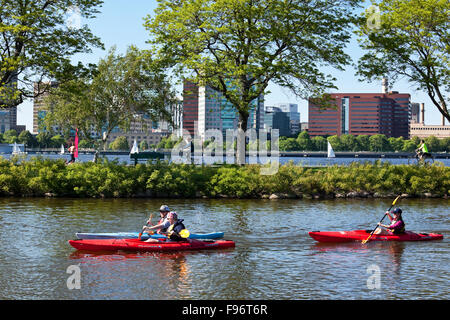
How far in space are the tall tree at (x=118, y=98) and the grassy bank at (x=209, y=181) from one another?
12.3 metres

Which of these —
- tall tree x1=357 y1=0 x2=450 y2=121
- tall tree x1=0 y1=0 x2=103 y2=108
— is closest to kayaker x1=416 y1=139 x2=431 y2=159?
tall tree x1=357 y1=0 x2=450 y2=121

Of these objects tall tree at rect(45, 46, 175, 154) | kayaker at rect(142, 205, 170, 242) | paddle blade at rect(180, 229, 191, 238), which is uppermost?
tall tree at rect(45, 46, 175, 154)

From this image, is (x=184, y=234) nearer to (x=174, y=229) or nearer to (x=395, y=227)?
(x=174, y=229)

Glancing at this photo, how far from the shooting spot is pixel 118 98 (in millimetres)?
49406

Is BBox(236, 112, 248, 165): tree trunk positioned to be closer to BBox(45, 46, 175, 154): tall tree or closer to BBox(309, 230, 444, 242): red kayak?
BBox(45, 46, 175, 154): tall tree

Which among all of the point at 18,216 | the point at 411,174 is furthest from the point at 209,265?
the point at 411,174

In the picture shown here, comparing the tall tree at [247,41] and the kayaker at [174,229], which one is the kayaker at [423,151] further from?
the kayaker at [174,229]

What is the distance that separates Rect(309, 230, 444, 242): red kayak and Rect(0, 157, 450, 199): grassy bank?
14917mm

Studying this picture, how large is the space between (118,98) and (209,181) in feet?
57.4

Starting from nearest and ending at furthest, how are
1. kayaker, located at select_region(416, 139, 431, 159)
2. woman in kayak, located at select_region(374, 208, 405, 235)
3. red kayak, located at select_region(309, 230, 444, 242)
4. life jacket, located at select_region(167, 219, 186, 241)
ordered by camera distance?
life jacket, located at select_region(167, 219, 186, 241) → red kayak, located at select_region(309, 230, 444, 242) → woman in kayak, located at select_region(374, 208, 405, 235) → kayaker, located at select_region(416, 139, 431, 159)

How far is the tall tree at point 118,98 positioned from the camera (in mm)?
48531

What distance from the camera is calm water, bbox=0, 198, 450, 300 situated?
1381cm

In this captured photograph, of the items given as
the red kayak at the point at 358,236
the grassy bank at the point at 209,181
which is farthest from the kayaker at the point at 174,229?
the grassy bank at the point at 209,181
